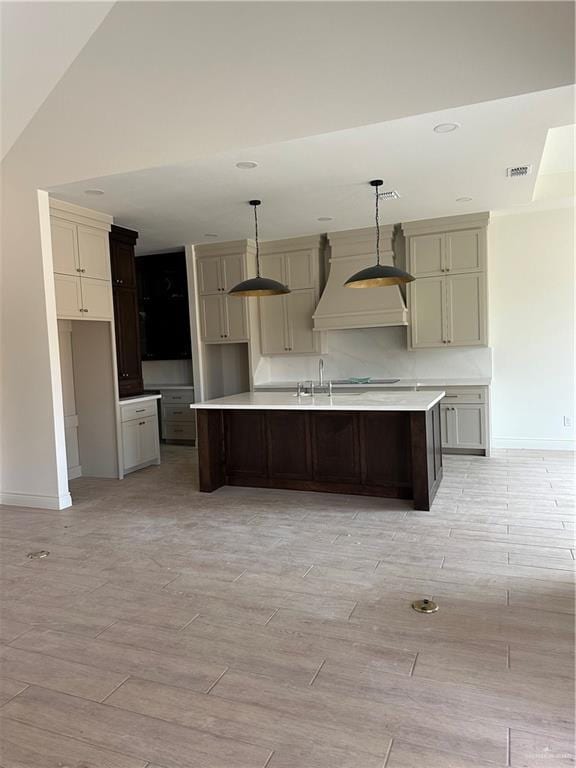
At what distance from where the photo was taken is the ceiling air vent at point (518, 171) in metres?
4.33

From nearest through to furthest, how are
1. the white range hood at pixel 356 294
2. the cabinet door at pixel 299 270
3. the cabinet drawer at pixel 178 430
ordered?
the white range hood at pixel 356 294
the cabinet door at pixel 299 270
the cabinet drawer at pixel 178 430

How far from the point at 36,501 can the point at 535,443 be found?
548 centimetres

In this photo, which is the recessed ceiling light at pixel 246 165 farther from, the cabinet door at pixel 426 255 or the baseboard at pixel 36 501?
the baseboard at pixel 36 501

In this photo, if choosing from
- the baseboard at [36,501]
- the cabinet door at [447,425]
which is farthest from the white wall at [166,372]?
the cabinet door at [447,425]

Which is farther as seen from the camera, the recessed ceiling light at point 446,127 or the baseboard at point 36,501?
the baseboard at point 36,501

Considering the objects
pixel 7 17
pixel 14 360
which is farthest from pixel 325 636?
pixel 7 17

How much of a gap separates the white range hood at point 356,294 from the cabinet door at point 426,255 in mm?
287

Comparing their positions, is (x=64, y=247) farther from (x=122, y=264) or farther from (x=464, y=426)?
(x=464, y=426)

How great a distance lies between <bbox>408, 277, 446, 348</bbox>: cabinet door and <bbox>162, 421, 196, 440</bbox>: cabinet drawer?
329 cm

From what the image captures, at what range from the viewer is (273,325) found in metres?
7.06

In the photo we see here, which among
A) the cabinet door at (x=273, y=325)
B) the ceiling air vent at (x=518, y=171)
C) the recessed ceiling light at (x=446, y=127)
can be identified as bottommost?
the cabinet door at (x=273, y=325)

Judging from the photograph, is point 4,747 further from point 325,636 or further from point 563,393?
point 563,393

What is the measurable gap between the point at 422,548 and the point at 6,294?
13.4 feet

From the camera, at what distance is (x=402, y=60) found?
126 inches
